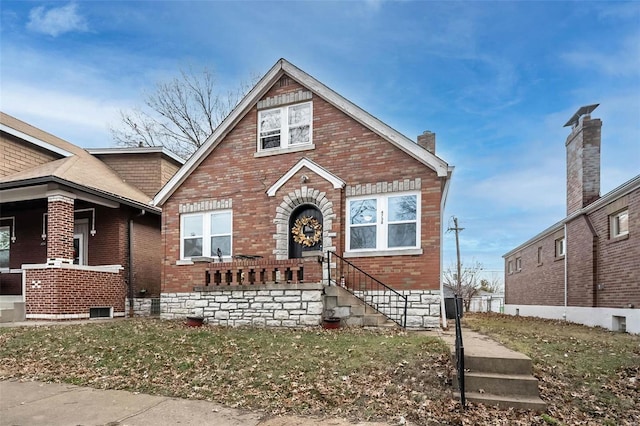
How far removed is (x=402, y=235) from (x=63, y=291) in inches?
402

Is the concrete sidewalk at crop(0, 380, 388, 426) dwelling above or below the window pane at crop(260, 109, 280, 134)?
below

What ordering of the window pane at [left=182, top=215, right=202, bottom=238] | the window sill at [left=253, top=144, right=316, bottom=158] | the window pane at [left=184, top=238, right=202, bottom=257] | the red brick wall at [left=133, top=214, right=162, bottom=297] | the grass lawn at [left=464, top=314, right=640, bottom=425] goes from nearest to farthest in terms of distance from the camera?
the grass lawn at [left=464, top=314, right=640, bottom=425]
the window sill at [left=253, top=144, right=316, bottom=158]
the window pane at [left=184, top=238, right=202, bottom=257]
the window pane at [left=182, top=215, right=202, bottom=238]
the red brick wall at [left=133, top=214, right=162, bottom=297]

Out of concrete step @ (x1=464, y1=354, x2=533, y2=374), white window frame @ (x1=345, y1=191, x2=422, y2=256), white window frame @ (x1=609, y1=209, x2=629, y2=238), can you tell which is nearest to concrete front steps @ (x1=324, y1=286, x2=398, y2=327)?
white window frame @ (x1=345, y1=191, x2=422, y2=256)

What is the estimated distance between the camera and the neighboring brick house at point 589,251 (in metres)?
11.5

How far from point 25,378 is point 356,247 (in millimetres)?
7607

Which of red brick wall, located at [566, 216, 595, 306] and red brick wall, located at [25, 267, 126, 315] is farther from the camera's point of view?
red brick wall, located at [566, 216, 595, 306]

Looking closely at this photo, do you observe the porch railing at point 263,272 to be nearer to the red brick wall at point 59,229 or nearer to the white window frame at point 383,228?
the white window frame at point 383,228

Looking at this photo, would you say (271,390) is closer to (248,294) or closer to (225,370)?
(225,370)

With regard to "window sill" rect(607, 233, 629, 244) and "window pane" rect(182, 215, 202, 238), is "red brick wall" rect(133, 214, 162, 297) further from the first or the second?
"window sill" rect(607, 233, 629, 244)

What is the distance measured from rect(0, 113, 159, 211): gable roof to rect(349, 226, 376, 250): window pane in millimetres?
8225

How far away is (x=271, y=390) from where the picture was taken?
5.27 metres

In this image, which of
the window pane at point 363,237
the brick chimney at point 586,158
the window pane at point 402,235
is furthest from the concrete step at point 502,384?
the brick chimney at point 586,158

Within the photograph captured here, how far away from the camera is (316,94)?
11938 mm

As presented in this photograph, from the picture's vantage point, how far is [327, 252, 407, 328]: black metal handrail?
10.1m
